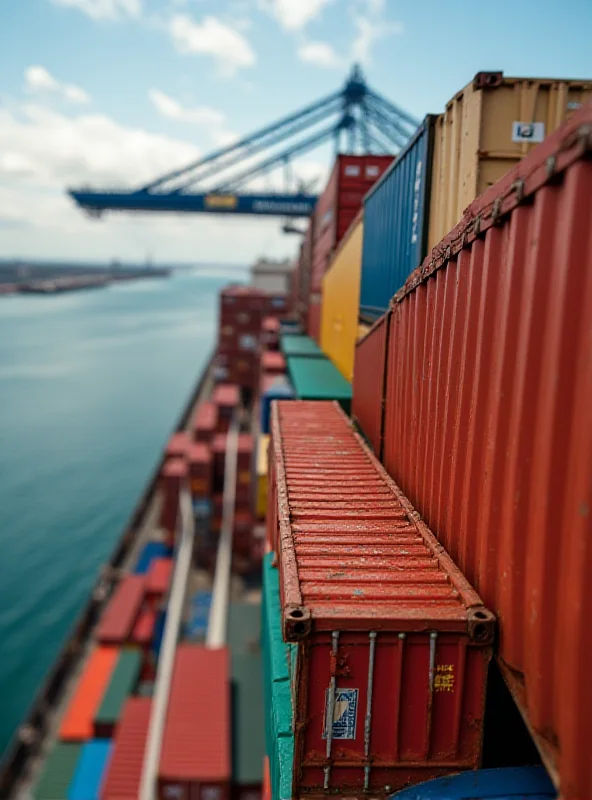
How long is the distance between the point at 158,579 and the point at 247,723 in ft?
30.5

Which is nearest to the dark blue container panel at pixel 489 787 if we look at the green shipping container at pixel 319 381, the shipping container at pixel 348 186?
the green shipping container at pixel 319 381

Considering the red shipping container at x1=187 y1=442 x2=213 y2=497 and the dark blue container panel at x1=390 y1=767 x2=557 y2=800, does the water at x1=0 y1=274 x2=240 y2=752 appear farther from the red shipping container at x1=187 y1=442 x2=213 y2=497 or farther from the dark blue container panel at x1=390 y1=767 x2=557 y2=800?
the dark blue container panel at x1=390 y1=767 x2=557 y2=800

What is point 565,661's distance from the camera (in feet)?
7.91

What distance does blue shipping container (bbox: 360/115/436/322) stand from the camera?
7.02 m

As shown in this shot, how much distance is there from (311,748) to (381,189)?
841 centimetres

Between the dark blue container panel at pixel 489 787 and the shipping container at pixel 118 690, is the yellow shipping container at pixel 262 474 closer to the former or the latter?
the shipping container at pixel 118 690

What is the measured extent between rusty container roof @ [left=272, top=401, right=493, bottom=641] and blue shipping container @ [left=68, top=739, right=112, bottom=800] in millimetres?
12013

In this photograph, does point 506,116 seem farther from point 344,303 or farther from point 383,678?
point 344,303

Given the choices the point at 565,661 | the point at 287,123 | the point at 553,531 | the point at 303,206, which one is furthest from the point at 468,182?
the point at 287,123

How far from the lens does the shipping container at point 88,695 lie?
1523 cm

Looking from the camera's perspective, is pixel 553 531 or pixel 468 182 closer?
pixel 553 531

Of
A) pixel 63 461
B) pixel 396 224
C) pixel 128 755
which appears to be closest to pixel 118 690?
pixel 128 755

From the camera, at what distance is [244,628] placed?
1736 cm

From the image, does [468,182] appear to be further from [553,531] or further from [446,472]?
[553,531]
